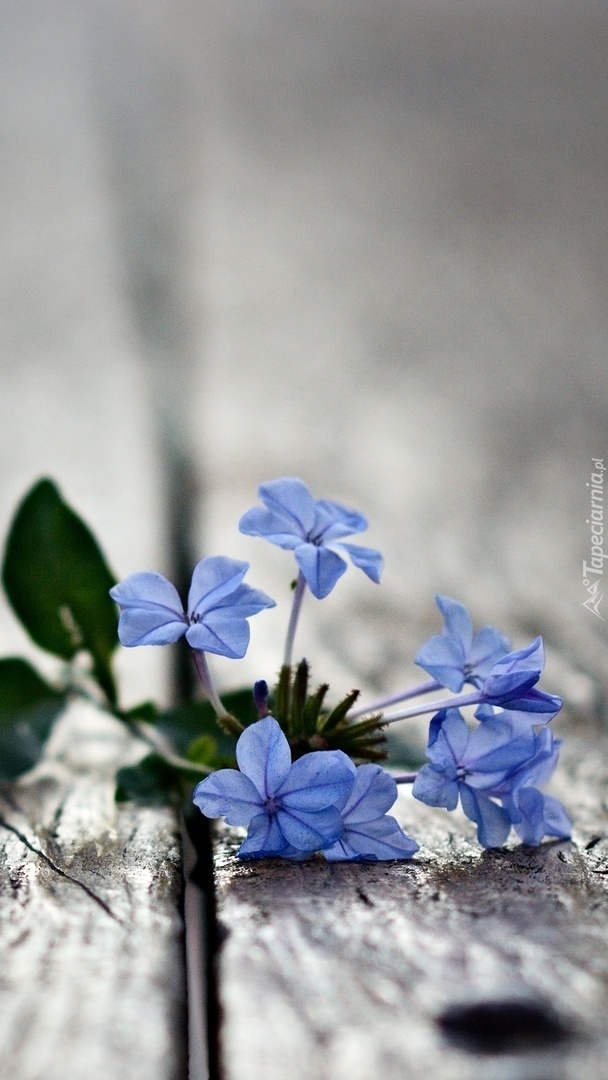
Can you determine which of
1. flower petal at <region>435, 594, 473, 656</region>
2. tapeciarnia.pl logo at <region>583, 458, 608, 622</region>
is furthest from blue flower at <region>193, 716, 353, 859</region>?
tapeciarnia.pl logo at <region>583, 458, 608, 622</region>

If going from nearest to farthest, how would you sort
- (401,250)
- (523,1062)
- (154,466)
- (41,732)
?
(523,1062)
(41,732)
(154,466)
(401,250)

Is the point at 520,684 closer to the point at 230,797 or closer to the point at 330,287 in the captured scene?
the point at 230,797

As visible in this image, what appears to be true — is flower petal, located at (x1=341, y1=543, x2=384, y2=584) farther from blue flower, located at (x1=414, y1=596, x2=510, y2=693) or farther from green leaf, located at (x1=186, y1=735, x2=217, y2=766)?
green leaf, located at (x1=186, y1=735, x2=217, y2=766)

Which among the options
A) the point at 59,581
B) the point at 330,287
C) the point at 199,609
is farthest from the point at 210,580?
the point at 330,287

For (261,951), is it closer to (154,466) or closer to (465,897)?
(465,897)

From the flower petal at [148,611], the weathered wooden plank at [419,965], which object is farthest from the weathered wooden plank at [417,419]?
the flower petal at [148,611]

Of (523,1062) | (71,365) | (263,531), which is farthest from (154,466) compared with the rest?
(523,1062)

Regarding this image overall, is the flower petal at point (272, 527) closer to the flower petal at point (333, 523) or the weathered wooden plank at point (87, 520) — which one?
the flower petal at point (333, 523)
